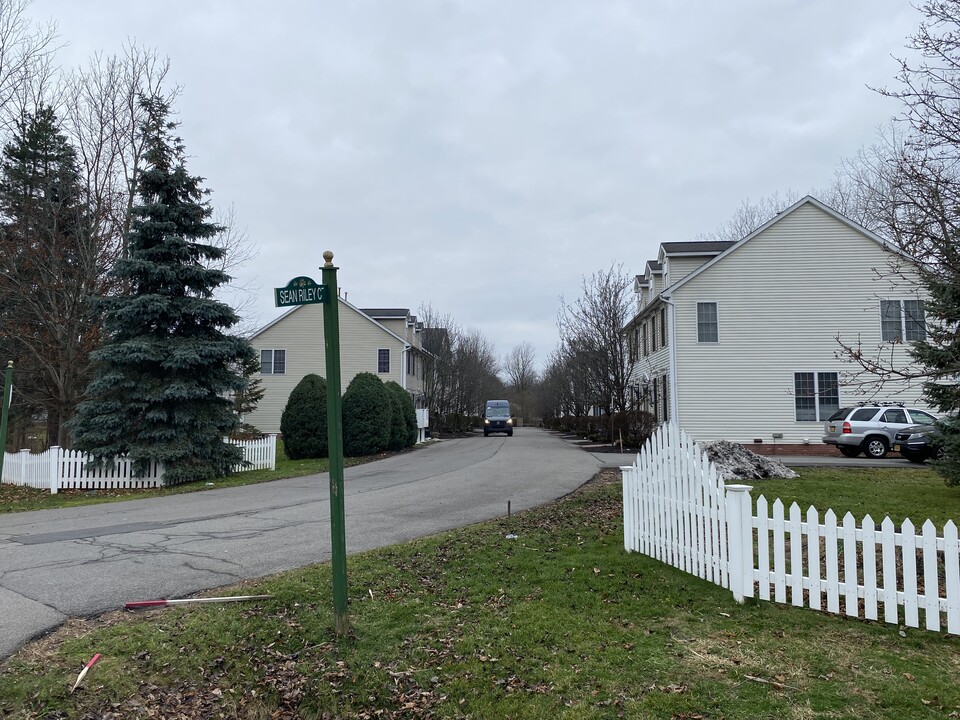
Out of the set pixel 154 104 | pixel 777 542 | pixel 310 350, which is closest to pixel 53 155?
pixel 154 104

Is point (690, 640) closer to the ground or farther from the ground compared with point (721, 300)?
closer to the ground

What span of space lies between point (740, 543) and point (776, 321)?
2147 cm

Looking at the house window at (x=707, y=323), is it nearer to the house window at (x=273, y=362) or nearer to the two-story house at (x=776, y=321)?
the two-story house at (x=776, y=321)

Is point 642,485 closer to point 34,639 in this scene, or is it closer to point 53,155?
point 34,639

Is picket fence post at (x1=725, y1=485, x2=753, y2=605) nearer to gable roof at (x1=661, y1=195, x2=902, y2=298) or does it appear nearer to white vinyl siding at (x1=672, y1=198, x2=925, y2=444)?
white vinyl siding at (x1=672, y1=198, x2=925, y2=444)

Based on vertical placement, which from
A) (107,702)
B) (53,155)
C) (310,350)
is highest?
(53,155)

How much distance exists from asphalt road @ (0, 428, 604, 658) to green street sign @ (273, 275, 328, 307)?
3194mm

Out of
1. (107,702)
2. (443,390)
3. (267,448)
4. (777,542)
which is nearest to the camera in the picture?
(107,702)

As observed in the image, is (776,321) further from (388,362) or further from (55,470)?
(55,470)

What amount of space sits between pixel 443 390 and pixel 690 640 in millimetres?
42745

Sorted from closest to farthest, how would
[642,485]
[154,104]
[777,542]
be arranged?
[777,542], [642,485], [154,104]

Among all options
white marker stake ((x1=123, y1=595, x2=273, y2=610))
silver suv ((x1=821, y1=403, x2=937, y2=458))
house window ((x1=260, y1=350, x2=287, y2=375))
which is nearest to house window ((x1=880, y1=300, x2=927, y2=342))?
silver suv ((x1=821, y1=403, x2=937, y2=458))

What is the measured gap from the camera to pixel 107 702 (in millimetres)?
3977

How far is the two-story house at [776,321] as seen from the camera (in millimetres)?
24344
